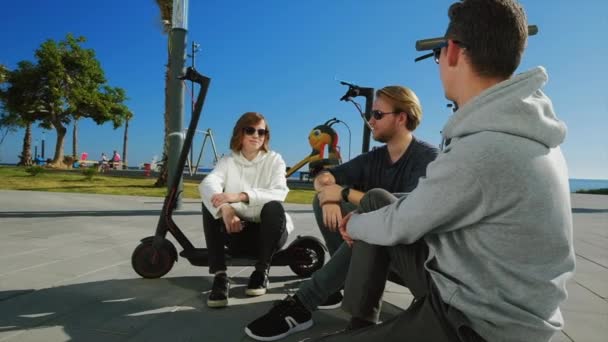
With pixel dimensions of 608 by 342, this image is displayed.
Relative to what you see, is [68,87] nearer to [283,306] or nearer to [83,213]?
[83,213]

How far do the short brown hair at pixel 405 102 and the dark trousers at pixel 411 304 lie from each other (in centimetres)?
97

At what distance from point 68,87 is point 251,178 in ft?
87.2

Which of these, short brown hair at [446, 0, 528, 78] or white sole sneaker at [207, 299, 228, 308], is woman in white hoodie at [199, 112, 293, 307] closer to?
white sole sneaker at [207, 299, 228, 308]

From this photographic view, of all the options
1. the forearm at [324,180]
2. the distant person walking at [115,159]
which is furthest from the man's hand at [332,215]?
the distant person walking at [115,159]

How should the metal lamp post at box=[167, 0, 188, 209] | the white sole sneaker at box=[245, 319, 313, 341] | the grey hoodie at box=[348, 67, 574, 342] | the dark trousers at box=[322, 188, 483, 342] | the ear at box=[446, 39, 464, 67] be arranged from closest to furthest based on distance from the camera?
1. the grey hoodie at box=[348, 67, 574, 342]
2. the dark trousers at box=[322, 188, 483, 342]
3. the ear at box=[446, 39, 464, 67]
4. the white sole sneaker at box=[245, 319, 313, 341]
5. the metal lamp post at box=[167, 0, 188, 209]

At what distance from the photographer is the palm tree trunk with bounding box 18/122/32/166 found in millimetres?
24691

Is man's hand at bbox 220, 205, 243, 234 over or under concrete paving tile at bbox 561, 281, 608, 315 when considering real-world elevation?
over

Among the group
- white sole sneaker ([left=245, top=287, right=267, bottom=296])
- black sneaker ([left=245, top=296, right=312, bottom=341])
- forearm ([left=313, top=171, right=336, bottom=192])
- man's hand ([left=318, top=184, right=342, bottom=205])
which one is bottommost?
white sole sneaker ([left=245, top=287, right=267, bottom=296])

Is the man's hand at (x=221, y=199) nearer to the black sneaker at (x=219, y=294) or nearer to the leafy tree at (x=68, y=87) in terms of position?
the black sneaker at (x=219, y=294)

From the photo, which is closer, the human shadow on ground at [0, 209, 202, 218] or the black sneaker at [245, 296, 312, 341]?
the black sneaker at [245, 296, 312, 341]

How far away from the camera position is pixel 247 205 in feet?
8.60

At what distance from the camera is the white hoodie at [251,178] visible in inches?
104

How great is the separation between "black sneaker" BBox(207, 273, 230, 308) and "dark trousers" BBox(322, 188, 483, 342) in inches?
41.0

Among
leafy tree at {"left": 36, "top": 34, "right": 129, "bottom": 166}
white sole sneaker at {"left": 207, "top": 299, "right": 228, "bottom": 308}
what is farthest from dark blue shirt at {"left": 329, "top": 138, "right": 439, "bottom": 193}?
leafy tree at {"left": 36, "top": 34, "right": 129, "bottom": 166}
